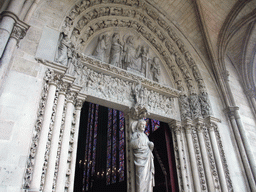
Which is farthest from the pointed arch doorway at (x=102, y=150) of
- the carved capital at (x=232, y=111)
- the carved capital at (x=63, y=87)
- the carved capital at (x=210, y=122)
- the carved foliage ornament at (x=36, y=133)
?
the carved foliage ornament at (x=36, y=133)

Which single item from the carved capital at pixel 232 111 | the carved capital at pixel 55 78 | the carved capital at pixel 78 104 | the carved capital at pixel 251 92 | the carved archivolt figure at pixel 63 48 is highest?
the carved capital at pixel 251 92

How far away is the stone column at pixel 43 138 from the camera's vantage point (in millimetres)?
2764

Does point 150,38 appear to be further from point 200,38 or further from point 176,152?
point 176,152

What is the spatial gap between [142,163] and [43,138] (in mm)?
2068

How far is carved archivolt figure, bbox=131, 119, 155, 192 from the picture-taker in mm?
4023

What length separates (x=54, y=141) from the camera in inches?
128

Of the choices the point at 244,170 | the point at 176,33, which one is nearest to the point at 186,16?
the point at 176,33

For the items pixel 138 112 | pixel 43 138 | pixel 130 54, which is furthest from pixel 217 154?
pixel 43 138

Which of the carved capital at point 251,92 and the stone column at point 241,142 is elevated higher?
the carved capital at point 251,92

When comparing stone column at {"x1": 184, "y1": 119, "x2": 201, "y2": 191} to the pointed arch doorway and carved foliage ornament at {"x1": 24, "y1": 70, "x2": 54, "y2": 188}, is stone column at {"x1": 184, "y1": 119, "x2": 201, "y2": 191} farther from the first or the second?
carved foliage ornament at {"x1": 24, "y1": 70, "x2": 54, "y2": 188}

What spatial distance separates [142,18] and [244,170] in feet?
17.2

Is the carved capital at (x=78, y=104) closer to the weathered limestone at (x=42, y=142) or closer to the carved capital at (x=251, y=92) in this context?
the weathered limestone at (x=42, y=142)

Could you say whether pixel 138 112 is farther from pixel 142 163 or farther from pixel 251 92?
pixel 251 92

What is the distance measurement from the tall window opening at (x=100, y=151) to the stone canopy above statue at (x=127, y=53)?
478 cm
